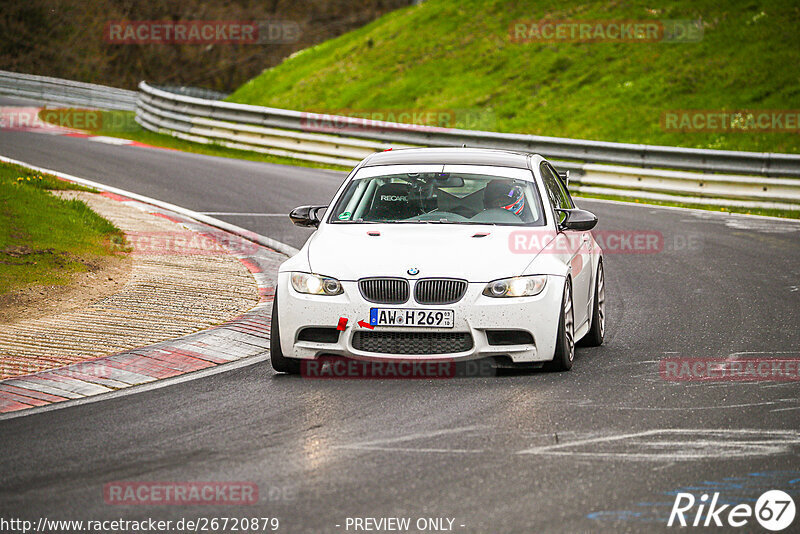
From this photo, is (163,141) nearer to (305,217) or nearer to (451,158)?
(451,158)

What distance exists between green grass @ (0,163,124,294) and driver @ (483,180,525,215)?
454 centimetres

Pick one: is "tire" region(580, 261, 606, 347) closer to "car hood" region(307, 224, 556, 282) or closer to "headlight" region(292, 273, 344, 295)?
"car hood" region(307, 224, 556, 282)

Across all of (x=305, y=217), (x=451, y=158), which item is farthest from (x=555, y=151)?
(x=305, y=217)

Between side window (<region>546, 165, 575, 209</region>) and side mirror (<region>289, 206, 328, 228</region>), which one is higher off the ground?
side window (<region>546, 165, 575, 209</region>)

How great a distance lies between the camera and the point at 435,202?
9141mm

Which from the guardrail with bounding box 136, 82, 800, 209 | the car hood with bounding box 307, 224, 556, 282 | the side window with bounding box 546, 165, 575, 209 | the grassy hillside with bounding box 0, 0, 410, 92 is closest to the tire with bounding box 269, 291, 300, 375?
the car hood with bounding box 307, 224, 556, 282

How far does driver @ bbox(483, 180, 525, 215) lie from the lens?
9.05 meters

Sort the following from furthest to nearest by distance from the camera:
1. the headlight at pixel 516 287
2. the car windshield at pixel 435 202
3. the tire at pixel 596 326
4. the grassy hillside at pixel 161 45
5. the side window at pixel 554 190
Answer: the grassy hillside at pixel 161 45 < the side window at pixel 554 190 < the tire at pixel 596 326 < the car windshield at pixel 435 202 < the headlight at pixel 516 287

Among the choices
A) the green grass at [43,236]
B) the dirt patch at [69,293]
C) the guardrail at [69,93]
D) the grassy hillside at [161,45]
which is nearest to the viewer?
the dirt patch at [69,293]

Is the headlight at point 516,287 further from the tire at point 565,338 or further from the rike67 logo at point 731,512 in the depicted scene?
the rike67 logo at point 731,512

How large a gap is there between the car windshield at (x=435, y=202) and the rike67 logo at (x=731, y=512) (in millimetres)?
3807

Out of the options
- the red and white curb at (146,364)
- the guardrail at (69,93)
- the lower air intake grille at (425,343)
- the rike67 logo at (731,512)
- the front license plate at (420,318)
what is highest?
the guardrail at (69,93)

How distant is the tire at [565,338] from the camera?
8.00 metres

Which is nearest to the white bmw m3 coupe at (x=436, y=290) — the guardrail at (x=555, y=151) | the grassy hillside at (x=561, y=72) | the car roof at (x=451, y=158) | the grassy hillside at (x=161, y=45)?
the car roof at (x=451, y=158)
